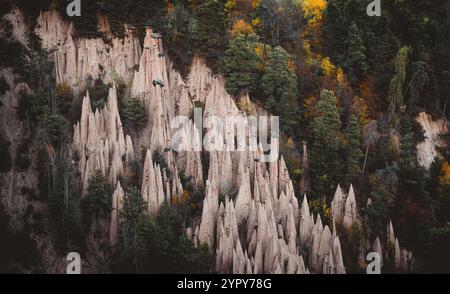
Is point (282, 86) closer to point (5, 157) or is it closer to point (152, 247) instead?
point (152, 247)

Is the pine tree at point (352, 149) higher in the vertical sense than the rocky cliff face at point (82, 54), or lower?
lower

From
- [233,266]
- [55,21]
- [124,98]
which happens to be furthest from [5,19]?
[233,266]

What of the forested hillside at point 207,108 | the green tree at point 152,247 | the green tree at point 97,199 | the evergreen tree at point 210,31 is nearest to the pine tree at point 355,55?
the forested hillside at point 207,108

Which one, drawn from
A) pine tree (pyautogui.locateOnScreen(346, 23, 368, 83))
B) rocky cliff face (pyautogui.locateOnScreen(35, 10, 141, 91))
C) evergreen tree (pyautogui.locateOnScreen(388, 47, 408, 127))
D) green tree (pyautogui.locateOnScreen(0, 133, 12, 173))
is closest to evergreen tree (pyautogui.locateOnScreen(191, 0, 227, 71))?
rocky cliff face (pyautogui.locateOnScreen(35, 10, 141, 91))

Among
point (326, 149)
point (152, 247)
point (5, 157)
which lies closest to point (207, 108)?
point (326, 149)

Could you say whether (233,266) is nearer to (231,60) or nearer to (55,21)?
(231,60)

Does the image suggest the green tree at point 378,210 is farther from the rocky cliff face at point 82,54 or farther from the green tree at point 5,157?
the green tree at point 5,157
